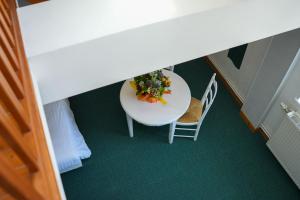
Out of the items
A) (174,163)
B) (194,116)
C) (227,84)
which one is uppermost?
(194,116)

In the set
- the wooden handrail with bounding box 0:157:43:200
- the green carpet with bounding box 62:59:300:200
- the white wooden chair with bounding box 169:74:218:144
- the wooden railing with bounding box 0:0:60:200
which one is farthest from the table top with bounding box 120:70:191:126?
the wooden handrail with bounding box 0:157:43:200

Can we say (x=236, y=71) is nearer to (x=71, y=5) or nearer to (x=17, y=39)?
(x=71, y=5)

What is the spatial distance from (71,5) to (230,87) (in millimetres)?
2770

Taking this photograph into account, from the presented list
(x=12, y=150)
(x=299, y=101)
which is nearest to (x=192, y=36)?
(x=12, y=150)

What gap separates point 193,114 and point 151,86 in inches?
26.5

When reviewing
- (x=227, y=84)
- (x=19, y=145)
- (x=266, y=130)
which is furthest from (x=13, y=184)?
(x=227, y=84)

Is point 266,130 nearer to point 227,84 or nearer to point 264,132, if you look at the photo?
point 264,132

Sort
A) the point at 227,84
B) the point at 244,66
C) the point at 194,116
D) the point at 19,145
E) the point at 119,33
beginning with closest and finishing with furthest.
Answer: the point at 19,145
the point at 119,33
the point at 194,116
the point at 244,66
the point at 227,84

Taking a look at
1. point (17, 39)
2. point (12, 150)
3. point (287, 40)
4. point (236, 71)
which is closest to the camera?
point (12, 150)

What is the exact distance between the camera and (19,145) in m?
0.72

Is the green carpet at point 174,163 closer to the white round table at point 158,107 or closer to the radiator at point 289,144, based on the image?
the radiator at point 289,144

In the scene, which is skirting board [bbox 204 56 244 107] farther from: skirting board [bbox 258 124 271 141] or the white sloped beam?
the white sloped beam

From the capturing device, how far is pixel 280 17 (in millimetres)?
1902

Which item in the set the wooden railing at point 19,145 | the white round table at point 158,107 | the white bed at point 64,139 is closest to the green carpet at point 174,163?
the white bed at point 64,139
